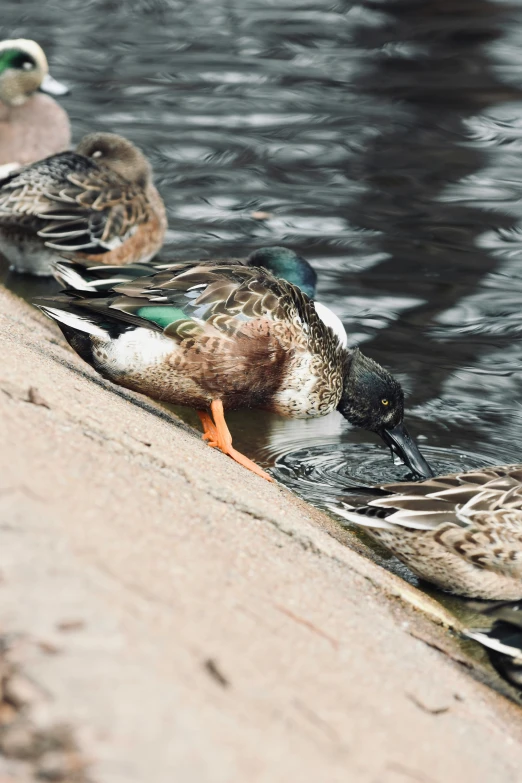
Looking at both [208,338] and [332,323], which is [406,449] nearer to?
[332,323]

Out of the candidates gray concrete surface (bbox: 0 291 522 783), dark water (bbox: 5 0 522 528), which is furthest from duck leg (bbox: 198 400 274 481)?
gray concrete surface (bbox: 0 291 522 783)

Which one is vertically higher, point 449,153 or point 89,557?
point 89,557

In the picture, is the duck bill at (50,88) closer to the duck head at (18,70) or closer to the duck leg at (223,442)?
the duck head at (18,70)

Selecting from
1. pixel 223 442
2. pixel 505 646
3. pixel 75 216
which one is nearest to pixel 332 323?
pixel 223 442

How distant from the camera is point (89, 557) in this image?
234 centimetres

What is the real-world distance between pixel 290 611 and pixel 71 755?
2.41 feet

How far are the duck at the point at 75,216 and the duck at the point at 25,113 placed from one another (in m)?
1.26

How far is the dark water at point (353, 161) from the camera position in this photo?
17.9 feet

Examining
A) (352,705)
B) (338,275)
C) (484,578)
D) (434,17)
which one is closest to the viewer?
(352,705)

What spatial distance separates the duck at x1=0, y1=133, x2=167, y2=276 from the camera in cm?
655

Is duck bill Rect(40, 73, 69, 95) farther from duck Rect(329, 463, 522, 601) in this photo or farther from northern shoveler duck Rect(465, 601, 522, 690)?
northern shoveler duck Rect(465, 601, 522, 690)

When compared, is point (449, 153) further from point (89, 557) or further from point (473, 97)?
point (89, 557)

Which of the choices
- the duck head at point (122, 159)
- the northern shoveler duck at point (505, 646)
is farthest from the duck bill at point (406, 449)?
the duck head at point (122, 159)

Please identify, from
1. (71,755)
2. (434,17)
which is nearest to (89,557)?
(71,755)
